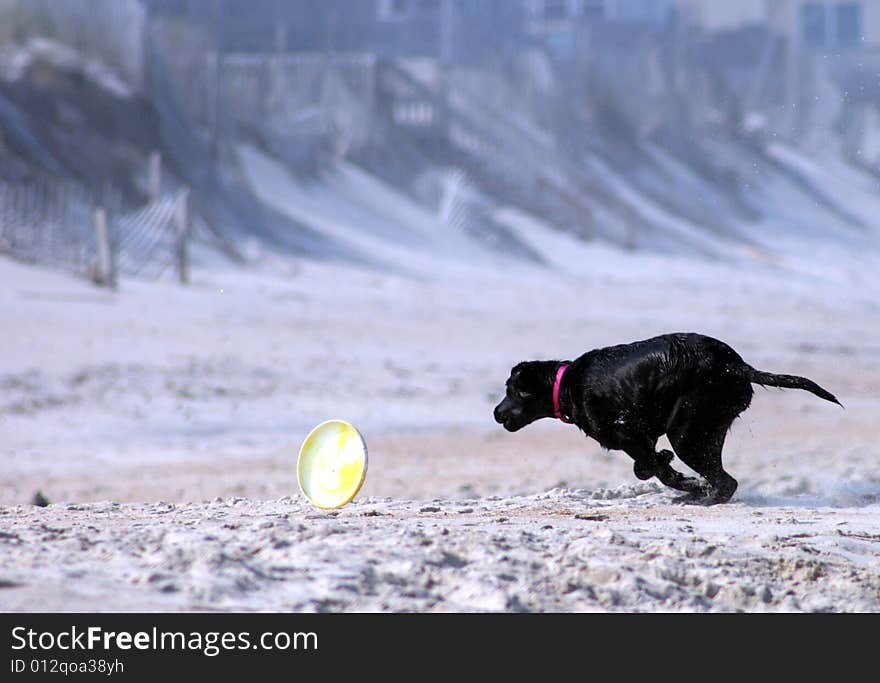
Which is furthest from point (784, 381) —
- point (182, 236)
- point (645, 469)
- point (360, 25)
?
point (360, 25)

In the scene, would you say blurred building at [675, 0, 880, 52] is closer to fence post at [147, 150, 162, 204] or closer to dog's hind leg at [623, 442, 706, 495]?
fence post at [147, 150, 162, 204]

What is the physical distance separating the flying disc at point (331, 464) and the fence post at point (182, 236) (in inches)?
471

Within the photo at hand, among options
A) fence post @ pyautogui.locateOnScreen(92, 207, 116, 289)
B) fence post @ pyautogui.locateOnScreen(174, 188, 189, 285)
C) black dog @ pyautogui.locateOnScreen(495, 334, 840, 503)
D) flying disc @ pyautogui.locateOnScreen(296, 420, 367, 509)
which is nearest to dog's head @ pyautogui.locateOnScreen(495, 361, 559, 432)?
black dog @ pyautogui.locateOnScreen(495, 334, 840, 503)

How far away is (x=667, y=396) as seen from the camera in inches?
276

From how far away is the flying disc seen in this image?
696 cm

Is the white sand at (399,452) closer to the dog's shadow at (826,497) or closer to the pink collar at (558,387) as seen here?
the dog's shadow at (826,497)

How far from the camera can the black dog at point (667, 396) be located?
22.9ft

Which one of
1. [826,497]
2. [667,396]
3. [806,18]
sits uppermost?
[806,18]

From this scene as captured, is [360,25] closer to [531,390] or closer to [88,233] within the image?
[88,233]

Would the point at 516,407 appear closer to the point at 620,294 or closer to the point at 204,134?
the point at 620,294

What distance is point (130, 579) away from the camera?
16.1 feet

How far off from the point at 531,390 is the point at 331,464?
39.3 inches

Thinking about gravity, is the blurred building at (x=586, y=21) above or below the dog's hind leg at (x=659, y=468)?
above

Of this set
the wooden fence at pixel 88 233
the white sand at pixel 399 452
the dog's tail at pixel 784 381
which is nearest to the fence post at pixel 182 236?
the wooden fence at pixel 88 233
